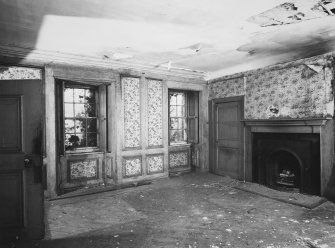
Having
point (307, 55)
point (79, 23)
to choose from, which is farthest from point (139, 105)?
point (307, 55)

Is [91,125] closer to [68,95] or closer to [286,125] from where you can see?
[68,95]

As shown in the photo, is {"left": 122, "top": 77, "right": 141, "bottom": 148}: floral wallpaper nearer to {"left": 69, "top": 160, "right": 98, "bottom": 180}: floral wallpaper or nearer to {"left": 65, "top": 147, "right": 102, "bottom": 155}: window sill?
{"left": 65, "top": 147, "right": 102, "bottom": 155}: window sill

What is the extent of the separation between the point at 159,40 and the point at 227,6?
1.33 metres

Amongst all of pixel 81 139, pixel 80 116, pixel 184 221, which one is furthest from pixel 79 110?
pixel 184 221

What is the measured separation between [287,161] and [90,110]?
4.35m

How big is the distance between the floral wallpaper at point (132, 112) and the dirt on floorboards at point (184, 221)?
3.83ft

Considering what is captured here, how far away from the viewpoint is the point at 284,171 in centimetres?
515

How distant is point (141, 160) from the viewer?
18.4ft

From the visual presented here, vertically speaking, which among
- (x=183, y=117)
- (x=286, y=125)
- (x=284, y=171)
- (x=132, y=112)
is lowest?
(x=284, y=171)

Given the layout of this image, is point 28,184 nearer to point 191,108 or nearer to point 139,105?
point 139,105

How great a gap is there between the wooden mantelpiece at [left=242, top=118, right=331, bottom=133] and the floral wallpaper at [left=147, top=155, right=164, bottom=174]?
2.15m

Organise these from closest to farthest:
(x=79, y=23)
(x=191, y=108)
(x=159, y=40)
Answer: (x=79, y=23)
(x=159, y=40)
(x=191, y=108)

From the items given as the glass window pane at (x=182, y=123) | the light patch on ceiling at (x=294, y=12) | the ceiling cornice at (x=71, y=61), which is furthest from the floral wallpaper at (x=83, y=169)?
the light patch on ceiling at (x=294, y=12)

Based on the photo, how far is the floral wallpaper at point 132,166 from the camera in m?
5.42
